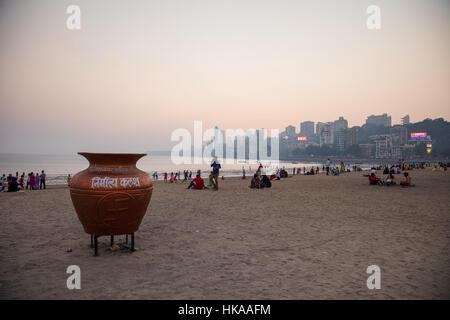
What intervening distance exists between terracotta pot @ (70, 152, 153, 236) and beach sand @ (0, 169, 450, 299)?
0.71 m

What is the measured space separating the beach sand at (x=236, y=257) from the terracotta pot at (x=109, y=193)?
2.31 ft

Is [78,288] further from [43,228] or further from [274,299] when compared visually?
[43,228]

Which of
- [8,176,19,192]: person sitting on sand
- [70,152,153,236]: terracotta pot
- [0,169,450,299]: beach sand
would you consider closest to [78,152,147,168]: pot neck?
[70,152,153,236]: terracotta pot

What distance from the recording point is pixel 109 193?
509cm

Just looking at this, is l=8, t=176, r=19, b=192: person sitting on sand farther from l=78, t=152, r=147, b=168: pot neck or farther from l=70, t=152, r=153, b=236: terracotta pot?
l=78, t=152, r=147, b=168: pot neck

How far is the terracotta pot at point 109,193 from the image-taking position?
201 inches

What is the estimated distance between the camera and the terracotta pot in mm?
5113

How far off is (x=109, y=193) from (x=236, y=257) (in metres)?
2.75

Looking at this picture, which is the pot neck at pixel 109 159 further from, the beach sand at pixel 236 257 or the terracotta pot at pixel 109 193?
the beach sand at pixel 236 257

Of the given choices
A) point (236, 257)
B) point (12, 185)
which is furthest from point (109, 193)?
point (12, 185)

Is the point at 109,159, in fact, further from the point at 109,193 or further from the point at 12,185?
the point at 12,185

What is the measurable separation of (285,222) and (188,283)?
5.19 meters

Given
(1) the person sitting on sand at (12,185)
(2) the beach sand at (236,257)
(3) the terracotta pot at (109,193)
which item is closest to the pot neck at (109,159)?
(3) the terracotta pot at (109,193)
